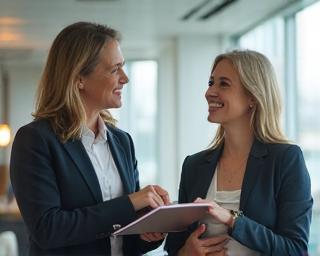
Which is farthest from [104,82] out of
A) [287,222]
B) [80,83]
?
[287,222]

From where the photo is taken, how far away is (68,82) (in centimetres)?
193

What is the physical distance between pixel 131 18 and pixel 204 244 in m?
4.98

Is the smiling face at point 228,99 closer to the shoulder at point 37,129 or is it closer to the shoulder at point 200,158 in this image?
the shoulder at point 200,158

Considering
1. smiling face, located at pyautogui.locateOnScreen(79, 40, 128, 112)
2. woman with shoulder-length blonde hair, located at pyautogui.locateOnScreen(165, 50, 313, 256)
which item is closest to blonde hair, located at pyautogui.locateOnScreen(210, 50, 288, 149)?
woman with shoulder-length blonde hair, located at pyautogui.locateOnScreen(165, 50, 313, 256)

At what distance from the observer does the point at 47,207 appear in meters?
1.79

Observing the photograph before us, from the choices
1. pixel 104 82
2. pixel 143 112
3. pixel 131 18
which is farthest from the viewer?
pixel 143 112

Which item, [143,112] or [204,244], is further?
[143,112]

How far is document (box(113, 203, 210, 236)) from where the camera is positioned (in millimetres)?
1737

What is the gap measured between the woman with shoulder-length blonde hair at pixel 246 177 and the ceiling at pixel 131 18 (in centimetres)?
385

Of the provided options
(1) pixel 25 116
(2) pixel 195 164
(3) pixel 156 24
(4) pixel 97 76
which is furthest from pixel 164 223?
(1) pixel 25 116

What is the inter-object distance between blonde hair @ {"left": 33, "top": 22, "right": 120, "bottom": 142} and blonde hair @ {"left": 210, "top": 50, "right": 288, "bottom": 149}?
472 millimetres

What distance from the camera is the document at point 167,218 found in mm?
1737

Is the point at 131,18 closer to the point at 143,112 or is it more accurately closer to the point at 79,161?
the point at 143,112

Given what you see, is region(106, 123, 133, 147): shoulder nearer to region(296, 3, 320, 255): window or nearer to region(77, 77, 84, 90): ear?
region(77, 77, 84, 90): ear
